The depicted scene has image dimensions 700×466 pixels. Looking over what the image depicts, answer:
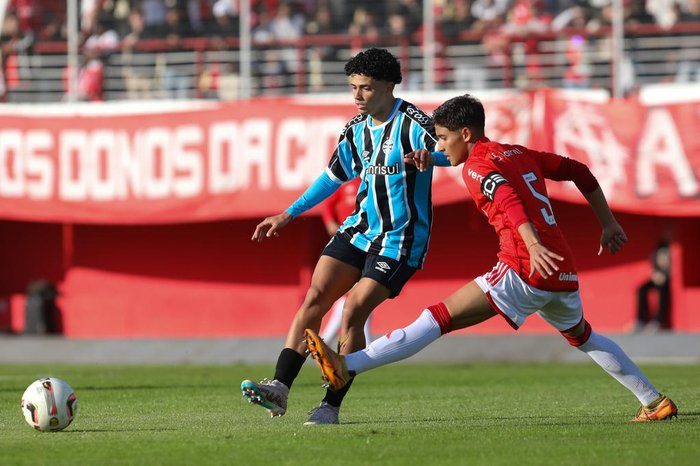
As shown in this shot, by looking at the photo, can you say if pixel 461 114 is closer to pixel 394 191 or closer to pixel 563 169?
pixel 563 169

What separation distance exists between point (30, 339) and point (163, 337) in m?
2.42

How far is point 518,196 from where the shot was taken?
27.8 feet

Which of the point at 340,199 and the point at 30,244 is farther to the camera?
the point at 30,244

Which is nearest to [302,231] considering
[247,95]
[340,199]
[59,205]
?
[247,95]

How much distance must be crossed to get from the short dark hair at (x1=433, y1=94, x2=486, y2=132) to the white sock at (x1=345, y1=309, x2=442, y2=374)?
4.02 ft

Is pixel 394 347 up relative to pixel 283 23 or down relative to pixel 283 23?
down

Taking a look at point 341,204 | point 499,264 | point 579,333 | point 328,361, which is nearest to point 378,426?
point 328,361

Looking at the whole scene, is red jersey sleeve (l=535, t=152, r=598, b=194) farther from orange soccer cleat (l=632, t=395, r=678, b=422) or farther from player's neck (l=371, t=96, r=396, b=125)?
orange soccer cleat (l=632, t=395, r=678, b=422)

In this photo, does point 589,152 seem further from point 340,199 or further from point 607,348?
point 607,348

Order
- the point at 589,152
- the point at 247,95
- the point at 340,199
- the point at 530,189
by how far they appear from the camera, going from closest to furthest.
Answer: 1. the point at 530,189
2. the point at 340,199
3. the point at 589,152
4. the point at 247,95

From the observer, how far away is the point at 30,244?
2708cm

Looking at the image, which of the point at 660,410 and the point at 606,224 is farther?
the point at 606,224

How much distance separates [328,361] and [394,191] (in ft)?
5.08

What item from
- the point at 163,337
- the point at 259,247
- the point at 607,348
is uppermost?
the point at 607,348
